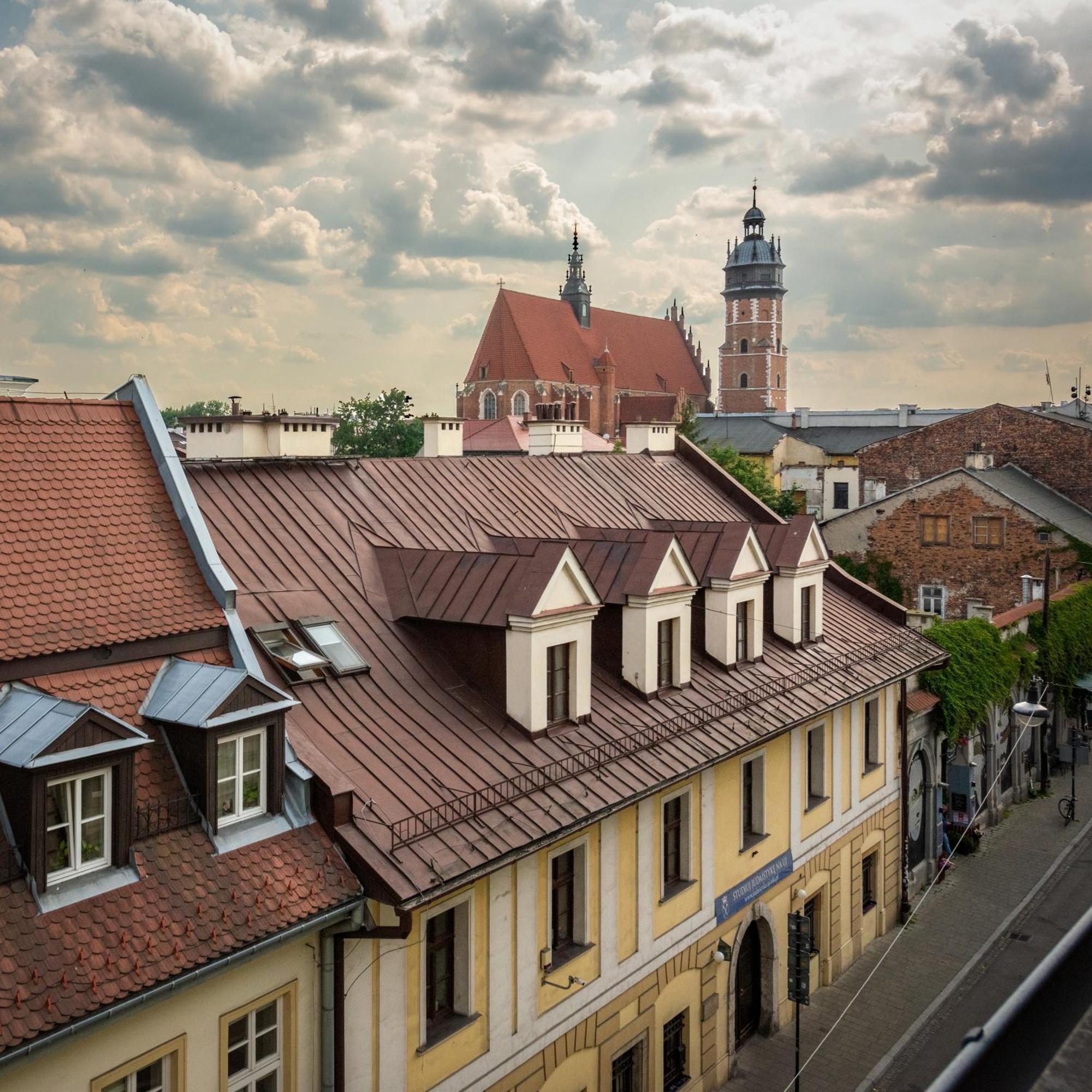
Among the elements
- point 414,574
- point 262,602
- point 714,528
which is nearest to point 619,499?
point 714,528

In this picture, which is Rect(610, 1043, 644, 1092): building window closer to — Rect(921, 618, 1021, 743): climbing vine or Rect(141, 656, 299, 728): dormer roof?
Rect(141, 656, 299, 728): dormer roof

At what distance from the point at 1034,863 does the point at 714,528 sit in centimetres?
1535

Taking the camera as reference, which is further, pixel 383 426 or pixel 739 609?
pixel 383 426

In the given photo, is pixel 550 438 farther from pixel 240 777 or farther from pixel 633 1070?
pixel 240 777

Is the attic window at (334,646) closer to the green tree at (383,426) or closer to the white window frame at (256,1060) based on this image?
the white window frame at (256,1060)

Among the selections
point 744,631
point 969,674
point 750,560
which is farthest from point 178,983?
point 969,674

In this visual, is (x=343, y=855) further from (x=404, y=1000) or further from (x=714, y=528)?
(x=714, y=528)

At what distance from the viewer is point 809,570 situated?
19.7 m

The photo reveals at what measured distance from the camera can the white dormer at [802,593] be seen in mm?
19266

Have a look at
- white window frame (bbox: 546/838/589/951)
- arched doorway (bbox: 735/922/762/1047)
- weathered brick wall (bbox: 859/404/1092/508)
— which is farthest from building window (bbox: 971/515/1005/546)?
white window frame (bbox: 546/838/589/951)

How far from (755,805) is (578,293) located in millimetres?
102201

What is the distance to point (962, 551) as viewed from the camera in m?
40.5

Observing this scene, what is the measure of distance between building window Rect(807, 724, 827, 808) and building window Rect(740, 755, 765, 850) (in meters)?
2.12

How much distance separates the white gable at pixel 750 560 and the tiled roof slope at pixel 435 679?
158 centimetres
